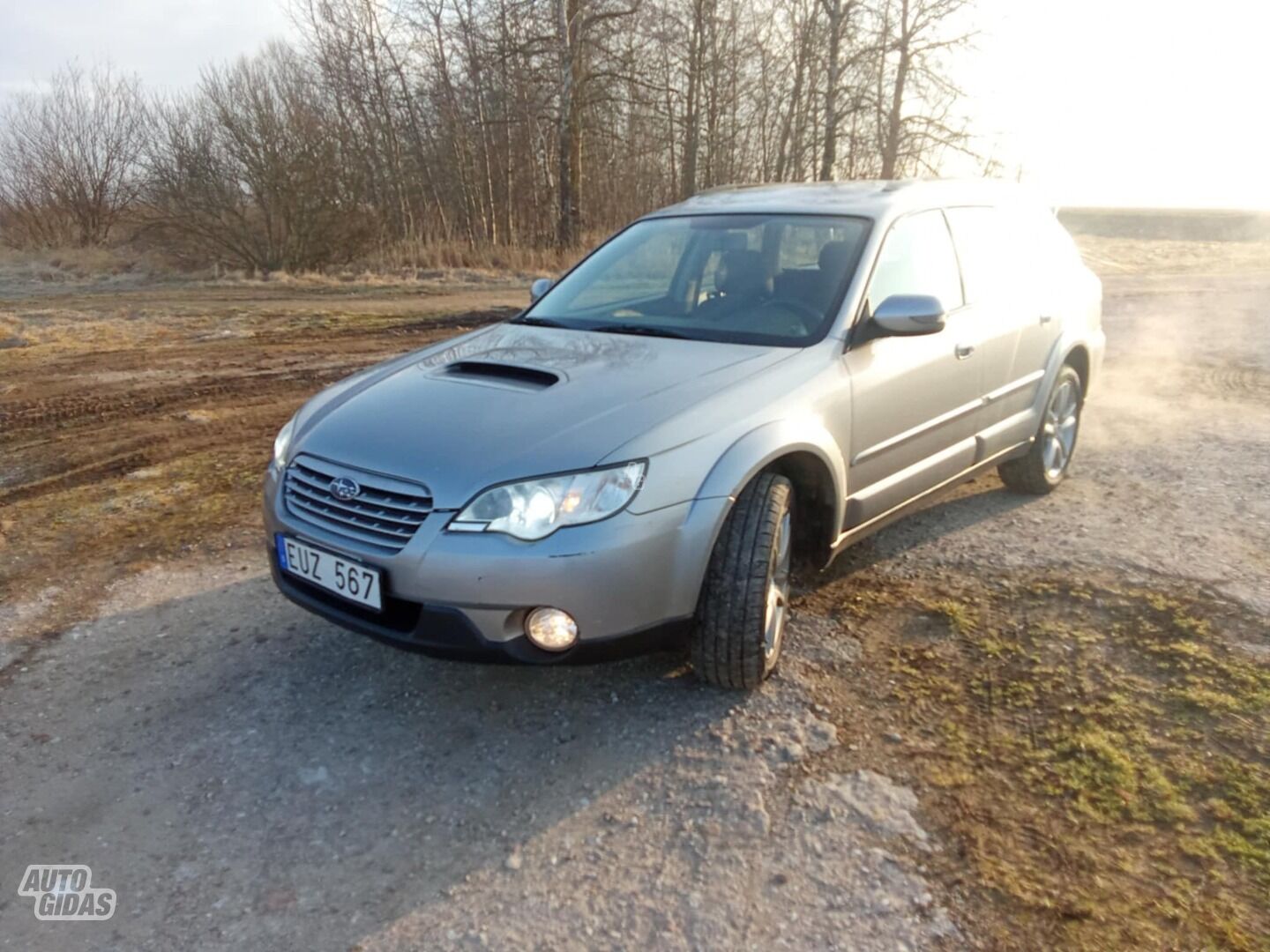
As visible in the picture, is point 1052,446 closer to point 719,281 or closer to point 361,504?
point 719,281

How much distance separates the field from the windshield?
1.23 metres

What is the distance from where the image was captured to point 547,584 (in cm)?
265

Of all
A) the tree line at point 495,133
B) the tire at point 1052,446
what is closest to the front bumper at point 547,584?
the tire at point 1052,446

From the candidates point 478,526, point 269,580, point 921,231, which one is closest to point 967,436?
point 921,231

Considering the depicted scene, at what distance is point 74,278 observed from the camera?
19.6m

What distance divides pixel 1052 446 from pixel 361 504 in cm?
395

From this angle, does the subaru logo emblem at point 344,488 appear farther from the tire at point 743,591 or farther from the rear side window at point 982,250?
the rear side window at point 982,250

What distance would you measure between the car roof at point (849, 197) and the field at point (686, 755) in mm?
1603

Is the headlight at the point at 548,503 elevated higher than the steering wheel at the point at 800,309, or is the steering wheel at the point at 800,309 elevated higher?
the steering wheel at the point at 800,309

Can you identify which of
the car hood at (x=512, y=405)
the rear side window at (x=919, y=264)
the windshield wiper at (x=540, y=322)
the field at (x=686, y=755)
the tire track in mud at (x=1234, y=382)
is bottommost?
the field at (x=686, y=755)

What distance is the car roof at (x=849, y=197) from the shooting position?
4078 millimetres

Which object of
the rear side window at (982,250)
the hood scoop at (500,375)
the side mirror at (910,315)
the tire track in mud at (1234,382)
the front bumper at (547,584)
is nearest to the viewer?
the front bumper at (547,584)

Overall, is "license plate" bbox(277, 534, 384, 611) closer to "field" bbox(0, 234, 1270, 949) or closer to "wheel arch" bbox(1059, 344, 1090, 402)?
"field" bbox(0, 234, 1270, 949)

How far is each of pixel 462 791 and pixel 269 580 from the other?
75.0 inches
